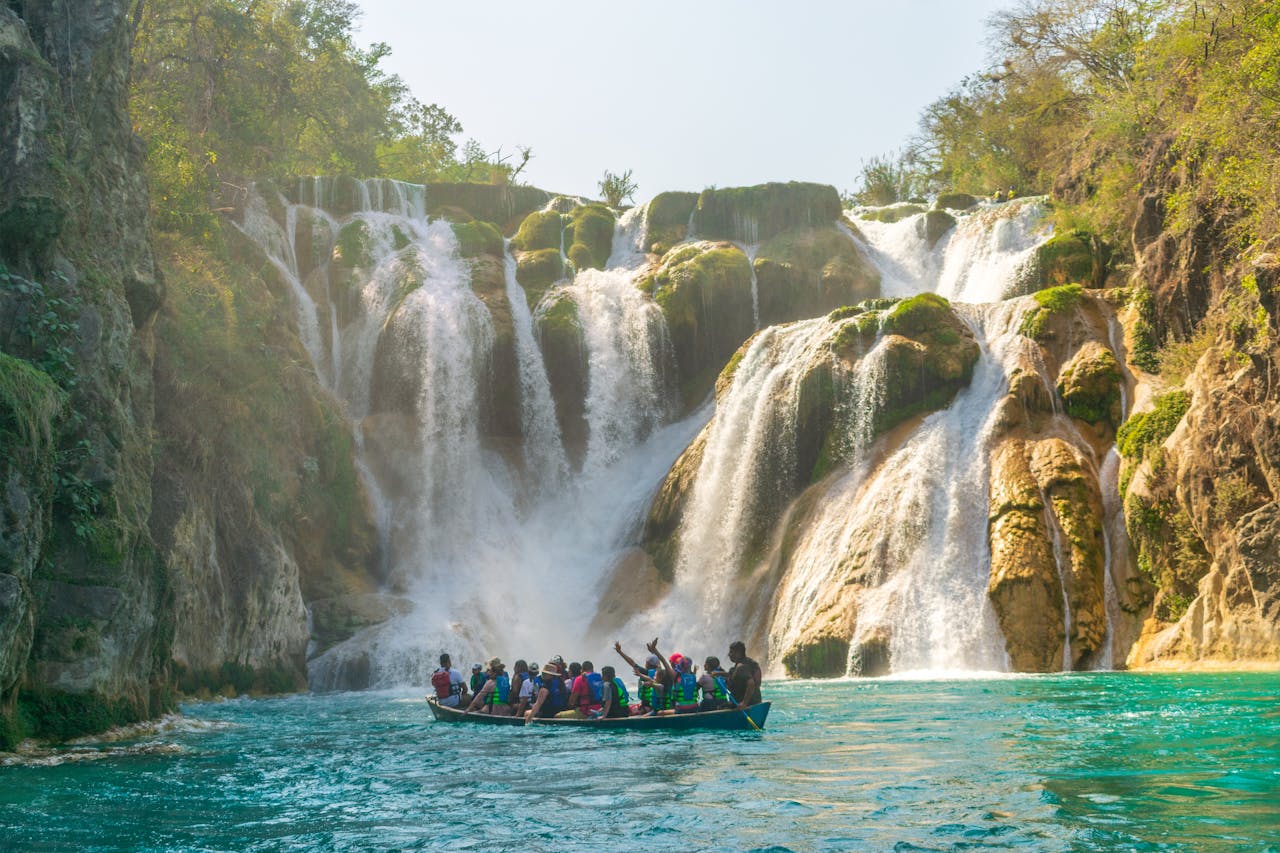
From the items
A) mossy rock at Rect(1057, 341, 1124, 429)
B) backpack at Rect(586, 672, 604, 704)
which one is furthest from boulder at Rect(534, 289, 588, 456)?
backpack at Rect(586, 672, 604, 704)

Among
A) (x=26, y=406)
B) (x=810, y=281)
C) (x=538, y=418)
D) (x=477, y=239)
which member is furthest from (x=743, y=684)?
(x=477, y=239)

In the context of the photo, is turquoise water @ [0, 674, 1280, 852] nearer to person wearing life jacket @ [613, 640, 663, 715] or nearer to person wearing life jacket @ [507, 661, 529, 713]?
person wearing life jacket @ [613, 640, 663, 715]

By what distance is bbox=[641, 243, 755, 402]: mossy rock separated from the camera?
1508 inches

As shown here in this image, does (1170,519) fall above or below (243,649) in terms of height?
above

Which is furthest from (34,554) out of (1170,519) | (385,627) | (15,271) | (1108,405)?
(1108,405)

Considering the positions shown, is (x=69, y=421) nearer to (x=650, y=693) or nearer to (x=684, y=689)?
(x=650, y=693)

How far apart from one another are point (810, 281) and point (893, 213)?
7.32m

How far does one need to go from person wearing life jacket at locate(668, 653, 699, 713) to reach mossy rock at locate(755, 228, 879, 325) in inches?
929

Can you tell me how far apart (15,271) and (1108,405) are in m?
20.5

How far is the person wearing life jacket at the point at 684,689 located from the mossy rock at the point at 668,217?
28.2m


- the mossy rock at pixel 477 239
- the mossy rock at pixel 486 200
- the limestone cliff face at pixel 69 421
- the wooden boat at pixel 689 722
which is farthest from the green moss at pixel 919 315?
the mossy rock at pixel 486 200

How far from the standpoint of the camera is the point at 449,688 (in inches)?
782

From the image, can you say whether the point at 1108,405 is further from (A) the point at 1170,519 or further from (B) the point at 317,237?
(B) the point at 317,237

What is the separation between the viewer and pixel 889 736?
47.0ft
